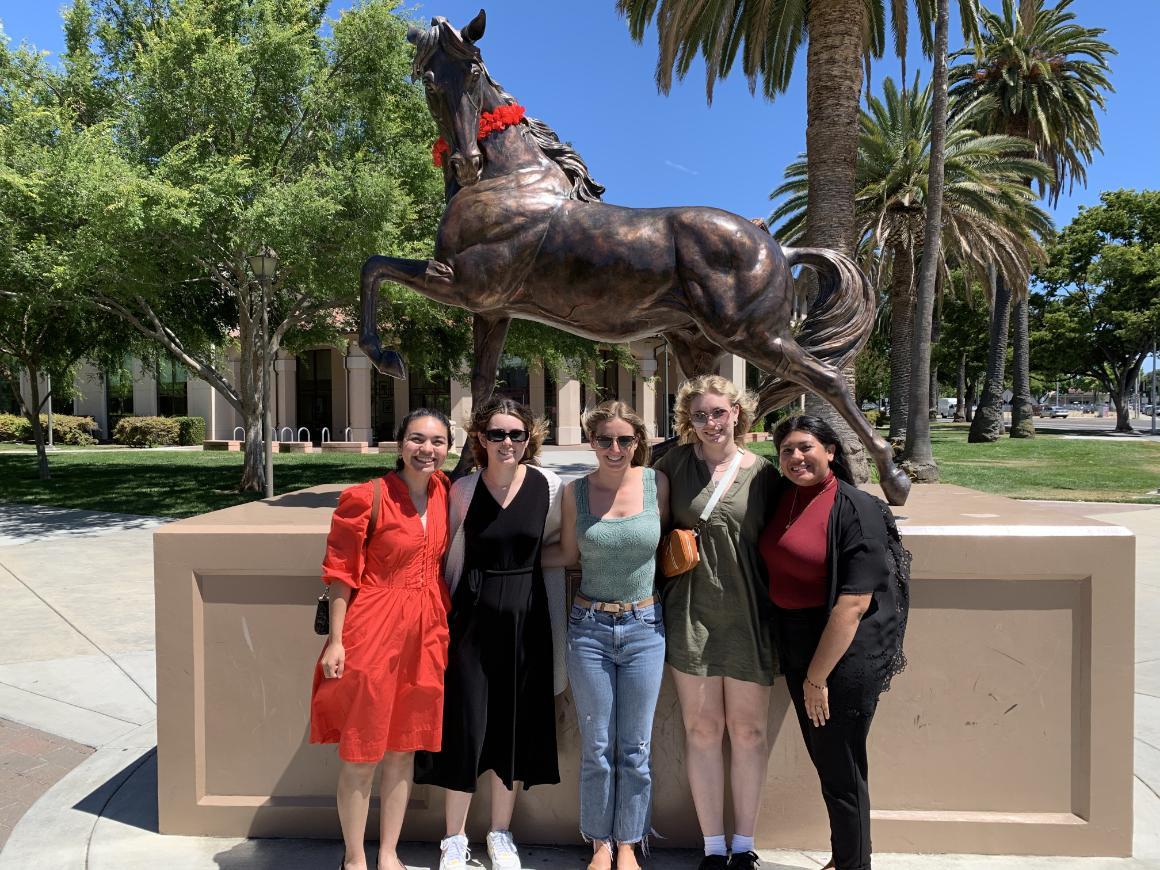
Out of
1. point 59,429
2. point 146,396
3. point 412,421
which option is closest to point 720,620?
point 412,421

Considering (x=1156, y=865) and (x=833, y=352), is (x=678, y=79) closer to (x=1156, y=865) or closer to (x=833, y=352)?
(x=833, y=352)

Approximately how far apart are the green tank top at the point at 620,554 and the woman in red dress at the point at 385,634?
21.4 inches

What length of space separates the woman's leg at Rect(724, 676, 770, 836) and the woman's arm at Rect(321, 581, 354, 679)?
1.35 meters

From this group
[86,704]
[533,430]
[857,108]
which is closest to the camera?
[533,430]

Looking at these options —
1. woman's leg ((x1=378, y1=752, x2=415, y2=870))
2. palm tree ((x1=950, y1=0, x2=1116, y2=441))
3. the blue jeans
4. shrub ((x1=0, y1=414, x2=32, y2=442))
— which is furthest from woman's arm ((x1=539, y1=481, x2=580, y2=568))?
shrub ((x1=0, y1=414, x2=32, y2=442))

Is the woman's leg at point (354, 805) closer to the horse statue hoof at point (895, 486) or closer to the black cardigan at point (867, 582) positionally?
the black cardigan at point (867, 582)

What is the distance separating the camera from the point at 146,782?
12.2 feet

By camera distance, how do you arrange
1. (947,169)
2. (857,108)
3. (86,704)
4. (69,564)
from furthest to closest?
(947,169) → (857,108) → (69,564) → (86,704)

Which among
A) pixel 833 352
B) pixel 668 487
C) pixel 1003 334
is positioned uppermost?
pixel 1003 334

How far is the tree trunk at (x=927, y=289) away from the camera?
13711 millimetres

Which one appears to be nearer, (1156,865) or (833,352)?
(1156,865)

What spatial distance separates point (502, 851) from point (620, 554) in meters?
1.28

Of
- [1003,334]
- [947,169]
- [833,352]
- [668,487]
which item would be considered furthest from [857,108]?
[1003,334]

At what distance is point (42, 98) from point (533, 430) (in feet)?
51.8
